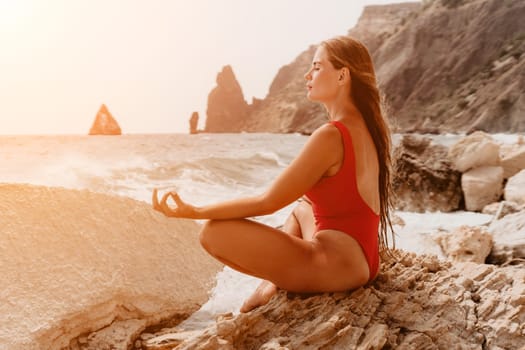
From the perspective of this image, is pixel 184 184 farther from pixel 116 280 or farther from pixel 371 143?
pixel 371 143

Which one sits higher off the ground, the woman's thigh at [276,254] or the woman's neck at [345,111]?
the woman's neck at [345,111]

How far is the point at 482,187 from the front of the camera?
6.58 m

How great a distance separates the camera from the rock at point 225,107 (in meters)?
98.7

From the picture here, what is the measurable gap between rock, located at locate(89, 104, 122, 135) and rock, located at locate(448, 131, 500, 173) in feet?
199

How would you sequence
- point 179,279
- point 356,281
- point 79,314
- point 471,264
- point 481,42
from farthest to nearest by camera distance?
point 481,42
point 179,279
point 471,264
point 79,314
point 356,281

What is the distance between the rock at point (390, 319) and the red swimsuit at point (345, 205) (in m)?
0.28

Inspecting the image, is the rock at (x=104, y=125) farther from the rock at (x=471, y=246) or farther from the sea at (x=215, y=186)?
the rock at (x=471, y=246)

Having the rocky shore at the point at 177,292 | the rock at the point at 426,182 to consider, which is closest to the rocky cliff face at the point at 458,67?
the rock at the point at 426,182

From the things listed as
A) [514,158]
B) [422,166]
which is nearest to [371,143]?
[422,166]

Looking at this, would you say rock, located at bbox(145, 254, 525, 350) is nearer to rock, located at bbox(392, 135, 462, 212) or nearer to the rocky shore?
the rocky shore

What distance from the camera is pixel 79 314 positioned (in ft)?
7.77

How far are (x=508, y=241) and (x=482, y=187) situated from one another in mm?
3239

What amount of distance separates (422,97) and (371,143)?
47.6m

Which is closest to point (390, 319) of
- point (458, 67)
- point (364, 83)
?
point (364, 83)
